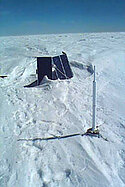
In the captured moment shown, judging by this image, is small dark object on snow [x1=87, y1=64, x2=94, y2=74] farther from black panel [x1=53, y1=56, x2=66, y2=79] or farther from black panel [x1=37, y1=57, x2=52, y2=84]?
black panel [x1=37, y1=57, x2=52, y2=84]

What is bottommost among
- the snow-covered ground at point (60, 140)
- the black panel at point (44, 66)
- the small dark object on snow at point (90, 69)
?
the snow-covered ground at point (60, 140)

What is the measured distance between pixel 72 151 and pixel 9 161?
1159 mm

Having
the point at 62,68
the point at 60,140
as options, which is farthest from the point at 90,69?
the point at 60,140

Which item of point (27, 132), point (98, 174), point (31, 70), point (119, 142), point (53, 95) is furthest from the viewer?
point (31, 70)

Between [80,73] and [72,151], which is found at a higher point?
[80,73]

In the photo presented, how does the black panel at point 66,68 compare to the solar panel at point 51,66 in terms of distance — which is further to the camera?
the black panel at point 66,68

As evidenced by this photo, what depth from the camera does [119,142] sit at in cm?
381

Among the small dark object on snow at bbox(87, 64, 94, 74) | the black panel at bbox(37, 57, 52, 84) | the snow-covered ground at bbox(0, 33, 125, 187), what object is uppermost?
the black panel at bbox(37, 57, 52, 84)

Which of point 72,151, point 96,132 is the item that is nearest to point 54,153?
point 72,151

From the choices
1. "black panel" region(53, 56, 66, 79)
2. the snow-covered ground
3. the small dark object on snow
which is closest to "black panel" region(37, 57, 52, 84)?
"black panel" region(53, 56, 66, 79)

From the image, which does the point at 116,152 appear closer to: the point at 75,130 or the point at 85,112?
the point at 75,130

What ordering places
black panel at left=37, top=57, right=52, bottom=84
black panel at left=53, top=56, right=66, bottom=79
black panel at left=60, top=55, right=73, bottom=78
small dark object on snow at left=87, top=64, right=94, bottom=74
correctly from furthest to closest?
small dark object on snow at left=87, top=64, right=94, bottom=74
black panel at left=60, top=55, right=73, bottom=78
black panel at left=53, top=56, right=66, bottom=79
black panel at left=37, top=57, right=52, bottom=84

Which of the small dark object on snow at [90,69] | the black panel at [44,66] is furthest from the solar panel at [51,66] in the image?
the small dark object on snow at [90,69]

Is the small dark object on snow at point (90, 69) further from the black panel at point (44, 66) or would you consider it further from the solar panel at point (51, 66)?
the black panel at point (44, 66)
